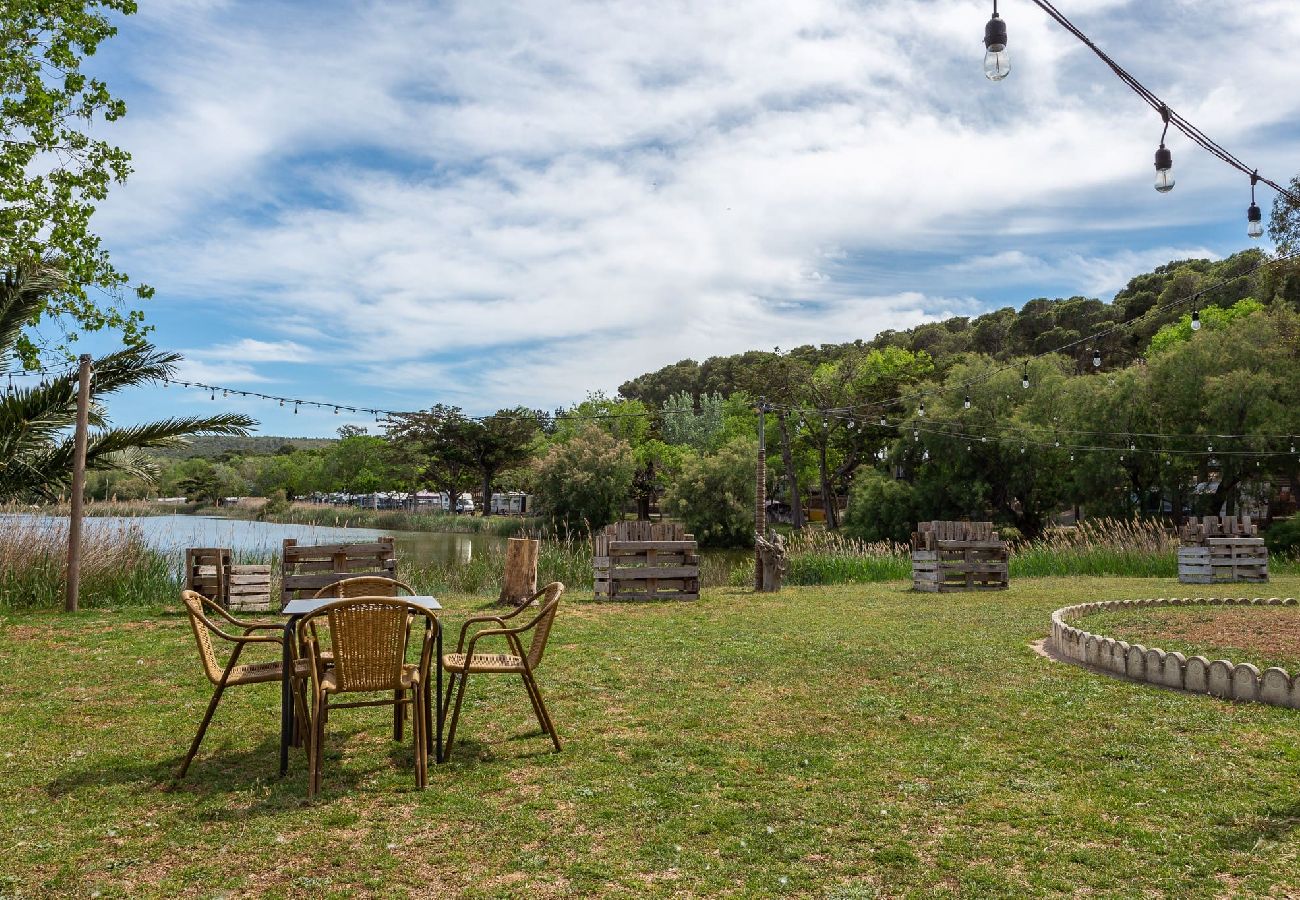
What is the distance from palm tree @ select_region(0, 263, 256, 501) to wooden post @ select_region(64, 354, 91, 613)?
1095mm

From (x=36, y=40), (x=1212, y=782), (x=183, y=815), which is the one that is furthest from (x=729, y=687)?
Answer: (x=36, y=40)

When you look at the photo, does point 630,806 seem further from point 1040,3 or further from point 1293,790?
point 1040,3

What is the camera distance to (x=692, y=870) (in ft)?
10.9

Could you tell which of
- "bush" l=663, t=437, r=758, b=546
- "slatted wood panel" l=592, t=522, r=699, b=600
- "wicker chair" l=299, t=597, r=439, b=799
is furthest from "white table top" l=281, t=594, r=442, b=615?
"bush" l=663, t=437, r=758, b=546

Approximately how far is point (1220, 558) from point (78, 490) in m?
16.8

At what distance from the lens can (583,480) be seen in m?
41.7

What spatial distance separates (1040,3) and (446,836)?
502cm

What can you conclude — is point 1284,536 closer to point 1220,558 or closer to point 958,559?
point 1220,558

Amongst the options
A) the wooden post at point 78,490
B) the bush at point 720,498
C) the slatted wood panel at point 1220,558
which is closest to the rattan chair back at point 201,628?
the wooden post at point 78,490

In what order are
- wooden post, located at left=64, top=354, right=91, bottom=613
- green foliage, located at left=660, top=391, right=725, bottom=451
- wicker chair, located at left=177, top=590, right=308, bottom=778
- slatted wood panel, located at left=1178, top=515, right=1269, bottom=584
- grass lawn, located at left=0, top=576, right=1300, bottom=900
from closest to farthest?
1. grass lawn, located at left=0, top=576, right=1300, bottom=900
2. wicker chair, located at left=177, top=590, right=308, bottom=778
3. wooden post, located at left=64, top=354, right=91, bottom=613
4. slatted wood panel, located at left=1178, top=515, right=1269, bottom=584
5. green foliage, located at left=660, top=391, right=725, bottom=451

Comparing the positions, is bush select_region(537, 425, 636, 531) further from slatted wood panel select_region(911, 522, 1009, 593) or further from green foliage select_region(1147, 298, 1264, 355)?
slatted wood panel select_region(911, 522, 1009, 593)

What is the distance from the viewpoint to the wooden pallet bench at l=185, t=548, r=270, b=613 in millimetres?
11531

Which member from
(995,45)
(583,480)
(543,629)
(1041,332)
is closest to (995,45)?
(995,45)

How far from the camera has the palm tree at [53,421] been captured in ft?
39.5
